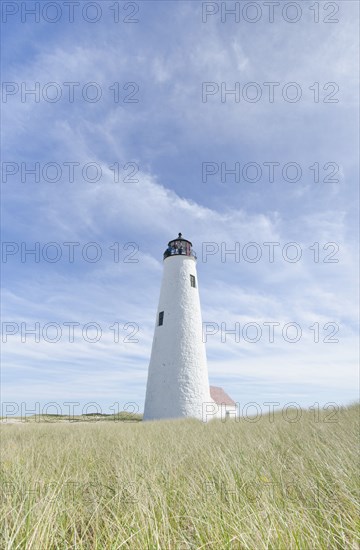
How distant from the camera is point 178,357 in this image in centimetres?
1611

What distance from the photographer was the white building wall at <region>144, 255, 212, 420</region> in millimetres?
15664

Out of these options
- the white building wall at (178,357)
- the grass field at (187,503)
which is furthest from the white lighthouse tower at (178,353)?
the grass field at (187,503)

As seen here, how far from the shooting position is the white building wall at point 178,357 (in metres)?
15.7

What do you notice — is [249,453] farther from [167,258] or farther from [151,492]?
[167,258]

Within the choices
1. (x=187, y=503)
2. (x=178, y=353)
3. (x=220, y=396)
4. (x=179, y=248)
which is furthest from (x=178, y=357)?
(x=187, y=503)

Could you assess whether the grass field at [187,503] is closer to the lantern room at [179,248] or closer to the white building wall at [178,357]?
the white building wall at [178,357]

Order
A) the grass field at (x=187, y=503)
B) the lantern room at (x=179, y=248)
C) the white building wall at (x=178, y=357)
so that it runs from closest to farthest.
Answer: the grass field at (x=187, y=503)
the white building wall at (x=178, y=357)
the lantern room at (x=179, y=248)

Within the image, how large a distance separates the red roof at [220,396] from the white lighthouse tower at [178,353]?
7.93 meters

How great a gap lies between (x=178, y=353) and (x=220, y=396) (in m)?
11.1

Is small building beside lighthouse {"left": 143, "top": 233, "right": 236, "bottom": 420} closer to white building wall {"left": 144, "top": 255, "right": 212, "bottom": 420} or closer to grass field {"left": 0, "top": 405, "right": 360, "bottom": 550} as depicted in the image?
white building wall {"left": 144, "top": 255, "right": 212, "bottom": 420}

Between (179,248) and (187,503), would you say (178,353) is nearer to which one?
(179,248)

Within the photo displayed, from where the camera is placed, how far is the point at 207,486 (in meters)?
3.18

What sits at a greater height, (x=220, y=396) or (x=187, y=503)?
(x=187, y=503)

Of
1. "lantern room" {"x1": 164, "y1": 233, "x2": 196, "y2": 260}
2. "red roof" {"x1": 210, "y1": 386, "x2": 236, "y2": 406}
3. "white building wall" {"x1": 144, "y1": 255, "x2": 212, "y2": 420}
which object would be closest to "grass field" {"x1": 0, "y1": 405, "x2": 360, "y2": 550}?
"white building wall" {"x1": 144, "y1": 255, "x2": 212, "y2": 420}
